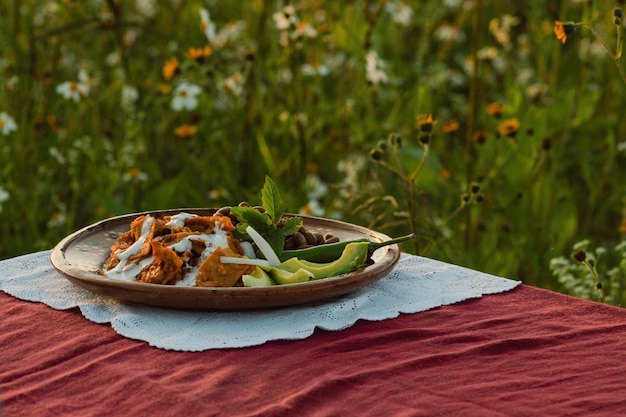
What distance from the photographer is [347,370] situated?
2.56 feet

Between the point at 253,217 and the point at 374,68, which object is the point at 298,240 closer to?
the point at 253,217

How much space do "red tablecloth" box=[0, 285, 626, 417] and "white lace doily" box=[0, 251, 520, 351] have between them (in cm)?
1

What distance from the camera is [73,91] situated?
235 cm

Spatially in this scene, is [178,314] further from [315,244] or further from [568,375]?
[568,375]

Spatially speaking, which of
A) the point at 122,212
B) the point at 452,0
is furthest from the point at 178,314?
the point at 452,0

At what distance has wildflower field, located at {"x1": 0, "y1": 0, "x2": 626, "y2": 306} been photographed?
2.12m

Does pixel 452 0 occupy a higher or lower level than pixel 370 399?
higher

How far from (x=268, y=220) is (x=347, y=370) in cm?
25

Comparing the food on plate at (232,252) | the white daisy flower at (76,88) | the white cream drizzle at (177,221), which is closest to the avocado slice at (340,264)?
the food on plate at (232,252)

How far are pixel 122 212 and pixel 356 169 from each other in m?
0.61

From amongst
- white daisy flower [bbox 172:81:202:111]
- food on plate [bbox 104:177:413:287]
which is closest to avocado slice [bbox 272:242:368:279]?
food on plate [bbox 104:177:413:287]

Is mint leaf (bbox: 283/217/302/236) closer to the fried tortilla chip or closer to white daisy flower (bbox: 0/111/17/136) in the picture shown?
the fried tortilla chip

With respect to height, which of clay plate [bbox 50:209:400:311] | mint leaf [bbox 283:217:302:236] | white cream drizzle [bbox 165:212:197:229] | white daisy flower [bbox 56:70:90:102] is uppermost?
white daisy flower [bbox 56:70:90:102]

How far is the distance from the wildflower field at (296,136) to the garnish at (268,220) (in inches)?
28.3
